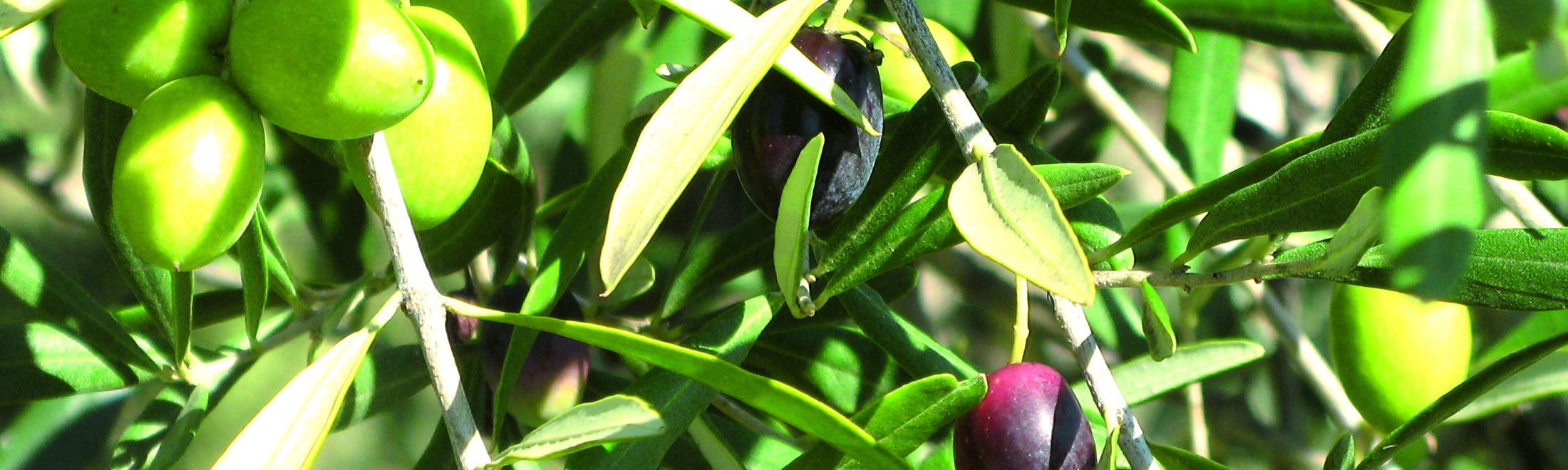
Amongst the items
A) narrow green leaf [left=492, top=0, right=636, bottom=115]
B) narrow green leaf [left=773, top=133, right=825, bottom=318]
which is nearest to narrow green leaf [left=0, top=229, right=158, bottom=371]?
narrow green leaf [left=492, top=0, right=636, bottom=115]

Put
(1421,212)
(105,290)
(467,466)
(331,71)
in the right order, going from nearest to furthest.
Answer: (1421,212)
(331,71)
(467,466)
(105,290)

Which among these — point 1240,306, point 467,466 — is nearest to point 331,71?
point 467,466

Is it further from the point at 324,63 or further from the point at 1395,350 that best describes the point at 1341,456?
the point at 324,63

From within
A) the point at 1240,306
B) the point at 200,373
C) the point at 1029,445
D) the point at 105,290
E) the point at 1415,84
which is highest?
the point at 1415,84

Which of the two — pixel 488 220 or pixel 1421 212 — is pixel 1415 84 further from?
pixel 488 220

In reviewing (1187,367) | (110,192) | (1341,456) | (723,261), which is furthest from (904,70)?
(110,192)

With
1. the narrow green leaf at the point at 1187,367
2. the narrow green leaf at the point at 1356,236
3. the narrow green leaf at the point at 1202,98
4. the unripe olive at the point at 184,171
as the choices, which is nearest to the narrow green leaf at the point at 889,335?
the narrow green leaf at the point at 1187,367

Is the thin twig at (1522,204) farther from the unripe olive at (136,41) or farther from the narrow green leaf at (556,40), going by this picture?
the unripe olive at (136,41)

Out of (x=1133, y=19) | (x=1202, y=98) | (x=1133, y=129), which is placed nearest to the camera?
(x=1133, y=19)
